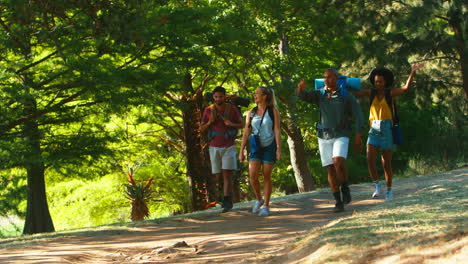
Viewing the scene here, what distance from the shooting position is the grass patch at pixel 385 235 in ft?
17.0

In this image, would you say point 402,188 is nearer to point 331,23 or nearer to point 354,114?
point 354,114

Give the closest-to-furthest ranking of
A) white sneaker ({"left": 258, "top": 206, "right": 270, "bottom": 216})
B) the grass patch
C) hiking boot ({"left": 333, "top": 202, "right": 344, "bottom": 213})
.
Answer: the grass patch
hiking boot ({"left": 333, "top": 202, "right": 344, "bottom": 213})
white sneaker ({"left": 258, "top": 206, "right": 270, "bottom": 216})

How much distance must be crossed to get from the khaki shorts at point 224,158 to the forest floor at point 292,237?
0.81 meters

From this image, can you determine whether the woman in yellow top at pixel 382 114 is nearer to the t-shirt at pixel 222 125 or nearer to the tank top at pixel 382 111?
the tank top at pixel 382 111

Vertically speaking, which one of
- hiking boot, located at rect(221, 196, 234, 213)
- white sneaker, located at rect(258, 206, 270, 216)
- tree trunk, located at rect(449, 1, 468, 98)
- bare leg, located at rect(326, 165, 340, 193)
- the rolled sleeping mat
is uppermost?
tree trunk, located at rect(449, 1, 468, 98)

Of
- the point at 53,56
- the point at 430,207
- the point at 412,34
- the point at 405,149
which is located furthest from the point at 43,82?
the point at 405,149

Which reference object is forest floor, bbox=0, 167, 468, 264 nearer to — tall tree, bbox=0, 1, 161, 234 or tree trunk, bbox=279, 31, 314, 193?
tall tree, bbox=0, 1, 161, 234

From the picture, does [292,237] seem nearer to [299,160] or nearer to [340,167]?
[340,167]

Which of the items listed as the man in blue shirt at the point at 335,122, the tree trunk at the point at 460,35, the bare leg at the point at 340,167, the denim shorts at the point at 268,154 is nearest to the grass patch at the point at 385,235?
the bare leg at the point at 340,167

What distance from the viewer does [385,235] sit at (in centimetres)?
579

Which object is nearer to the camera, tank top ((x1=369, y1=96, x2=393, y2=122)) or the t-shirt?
tank top ((x1=369, y1=96, x2=393, y2=122))

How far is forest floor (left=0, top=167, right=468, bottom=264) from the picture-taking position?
207 inches

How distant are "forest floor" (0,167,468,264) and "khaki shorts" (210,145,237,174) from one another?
81cm

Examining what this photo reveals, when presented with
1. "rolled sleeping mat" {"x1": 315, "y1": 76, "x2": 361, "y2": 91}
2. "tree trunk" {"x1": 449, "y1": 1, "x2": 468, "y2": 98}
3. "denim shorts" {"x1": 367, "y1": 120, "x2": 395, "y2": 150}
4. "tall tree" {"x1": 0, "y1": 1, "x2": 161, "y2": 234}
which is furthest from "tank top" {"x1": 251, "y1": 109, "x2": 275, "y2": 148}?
"tree trunk" {"x1": 449, "y1": 1, "x2": 468, "y2": 98}
